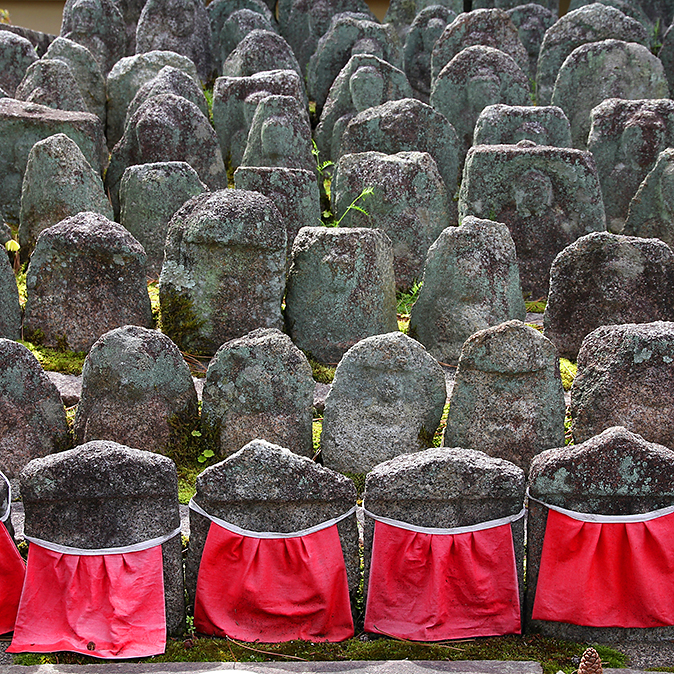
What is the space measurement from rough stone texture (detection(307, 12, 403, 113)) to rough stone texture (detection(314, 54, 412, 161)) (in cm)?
144

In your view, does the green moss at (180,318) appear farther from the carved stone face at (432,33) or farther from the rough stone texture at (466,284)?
the carved stone face at (432,33)

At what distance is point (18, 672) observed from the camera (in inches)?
106

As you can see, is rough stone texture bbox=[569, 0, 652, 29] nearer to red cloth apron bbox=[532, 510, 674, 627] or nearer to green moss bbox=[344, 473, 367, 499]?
green moss bbox=[344, 473, 367, 499]

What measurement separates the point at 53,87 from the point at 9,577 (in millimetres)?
4932

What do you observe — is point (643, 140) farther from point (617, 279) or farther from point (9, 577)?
point (9, 577)

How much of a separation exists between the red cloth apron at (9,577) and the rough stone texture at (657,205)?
4.23 m

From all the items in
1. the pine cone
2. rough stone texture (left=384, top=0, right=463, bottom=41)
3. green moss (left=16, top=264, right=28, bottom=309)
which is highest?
rough stone texture (left=384, top=0, right=463, bottom=41)

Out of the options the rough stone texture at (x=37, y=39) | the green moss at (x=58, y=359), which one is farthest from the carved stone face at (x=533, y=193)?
the rough stone texture at (x=37, y=39)

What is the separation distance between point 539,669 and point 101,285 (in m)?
2.78

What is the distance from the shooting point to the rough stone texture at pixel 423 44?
9.82m

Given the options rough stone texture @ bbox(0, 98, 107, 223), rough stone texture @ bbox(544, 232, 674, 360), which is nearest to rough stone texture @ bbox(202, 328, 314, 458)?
rough stone texture @ bbox(544, 232, 674, 360)

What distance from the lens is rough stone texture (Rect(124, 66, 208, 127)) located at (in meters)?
6.79

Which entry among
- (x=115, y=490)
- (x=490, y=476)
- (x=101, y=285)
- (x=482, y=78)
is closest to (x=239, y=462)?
(x=115, y=490)

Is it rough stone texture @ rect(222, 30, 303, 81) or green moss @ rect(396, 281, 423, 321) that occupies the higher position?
rough stone texture @ rect(222, 30, 303, 81)
